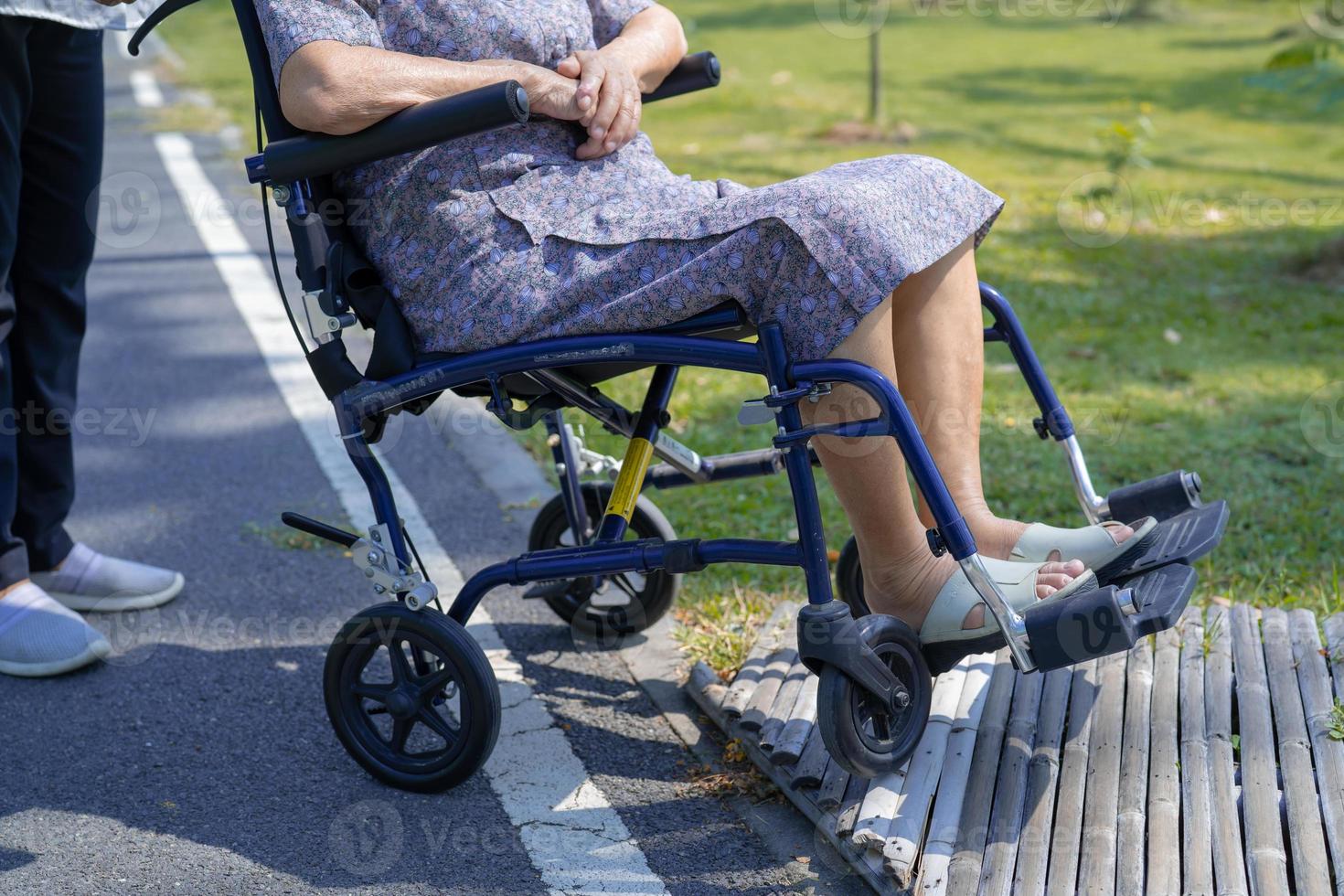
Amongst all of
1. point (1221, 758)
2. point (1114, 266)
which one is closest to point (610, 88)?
point (1221, 758)

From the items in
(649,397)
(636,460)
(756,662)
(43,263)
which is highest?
(43,263)

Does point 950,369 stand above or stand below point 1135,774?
above

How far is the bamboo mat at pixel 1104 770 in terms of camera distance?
6.53 ft

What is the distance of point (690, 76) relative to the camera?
2738 millimetres

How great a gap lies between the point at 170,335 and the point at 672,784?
138 inches

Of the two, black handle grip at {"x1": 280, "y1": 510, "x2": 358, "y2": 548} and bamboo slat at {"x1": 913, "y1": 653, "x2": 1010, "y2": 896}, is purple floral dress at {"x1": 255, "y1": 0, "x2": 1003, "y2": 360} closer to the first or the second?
black handle grip at {"x1": 280, "y1": 510, "x2": 358, "y2": 548}

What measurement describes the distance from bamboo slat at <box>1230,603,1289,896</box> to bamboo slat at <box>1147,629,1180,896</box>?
11cm

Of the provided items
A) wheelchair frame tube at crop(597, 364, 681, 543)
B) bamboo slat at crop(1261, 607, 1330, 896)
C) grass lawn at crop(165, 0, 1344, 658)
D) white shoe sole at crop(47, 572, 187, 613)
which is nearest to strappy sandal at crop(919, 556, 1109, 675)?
bamboo slat at crop(1261, 607, 1330, 896)

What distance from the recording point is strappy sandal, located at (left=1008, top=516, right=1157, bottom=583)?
2203 millimetres

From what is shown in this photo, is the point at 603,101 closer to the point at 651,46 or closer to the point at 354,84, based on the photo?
the point at 651,46

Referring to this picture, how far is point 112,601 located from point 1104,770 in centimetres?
218

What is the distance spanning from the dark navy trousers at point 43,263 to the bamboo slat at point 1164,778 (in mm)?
2305

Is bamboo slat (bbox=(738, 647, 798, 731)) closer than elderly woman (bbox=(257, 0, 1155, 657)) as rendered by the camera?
No

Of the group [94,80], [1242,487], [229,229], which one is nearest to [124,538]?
[94,80]
